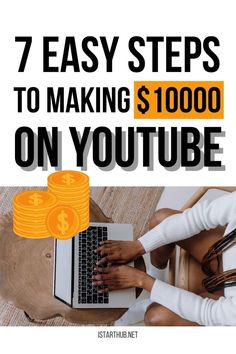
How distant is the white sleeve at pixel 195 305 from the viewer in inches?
91.0

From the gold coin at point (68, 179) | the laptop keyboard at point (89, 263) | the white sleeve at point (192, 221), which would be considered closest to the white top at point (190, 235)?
the white sleeve at point (192, 221)

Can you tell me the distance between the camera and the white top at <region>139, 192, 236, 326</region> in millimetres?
2314

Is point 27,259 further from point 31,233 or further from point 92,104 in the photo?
point 92,104

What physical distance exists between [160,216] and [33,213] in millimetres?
330

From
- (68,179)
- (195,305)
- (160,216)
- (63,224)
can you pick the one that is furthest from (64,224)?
(195,305)

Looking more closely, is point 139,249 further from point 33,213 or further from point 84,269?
point 33,213

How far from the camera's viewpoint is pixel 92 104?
8.13ft

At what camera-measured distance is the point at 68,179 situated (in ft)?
8.04

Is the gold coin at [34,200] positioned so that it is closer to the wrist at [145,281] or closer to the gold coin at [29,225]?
the gold coin at [29,225]

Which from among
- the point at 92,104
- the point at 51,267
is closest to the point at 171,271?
the point at 51,267

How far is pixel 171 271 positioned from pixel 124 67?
0.55 metres
